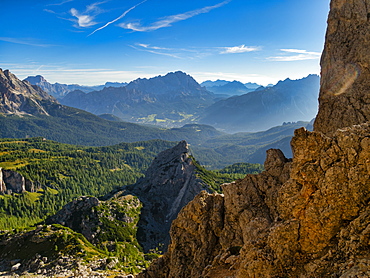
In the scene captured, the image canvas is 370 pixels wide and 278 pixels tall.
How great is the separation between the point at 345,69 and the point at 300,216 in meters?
39.8

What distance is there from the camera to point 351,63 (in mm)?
47969

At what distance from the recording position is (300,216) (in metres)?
21.1

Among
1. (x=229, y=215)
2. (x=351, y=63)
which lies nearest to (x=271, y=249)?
(x=229, y=215)

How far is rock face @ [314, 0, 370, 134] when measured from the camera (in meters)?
44.1

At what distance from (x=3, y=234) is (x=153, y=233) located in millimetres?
74691

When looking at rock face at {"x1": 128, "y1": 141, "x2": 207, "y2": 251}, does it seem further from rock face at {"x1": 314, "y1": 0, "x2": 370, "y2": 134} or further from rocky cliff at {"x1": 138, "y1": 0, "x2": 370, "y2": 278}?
rock face at {"x1": 314, "y1": 0, "x2": 370, "y2": 134}

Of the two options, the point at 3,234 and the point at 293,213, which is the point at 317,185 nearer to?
the point at 293,213

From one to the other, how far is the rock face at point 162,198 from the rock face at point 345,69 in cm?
12163

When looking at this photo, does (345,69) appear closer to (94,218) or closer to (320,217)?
(320,217)

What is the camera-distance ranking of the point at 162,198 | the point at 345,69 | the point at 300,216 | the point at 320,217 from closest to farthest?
the point at 320,217 → the point at 300,216 → the point at 345,69 → the point at 162,198

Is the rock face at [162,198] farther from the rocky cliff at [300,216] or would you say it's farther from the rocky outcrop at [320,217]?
the rocky outcrop at [320,217]

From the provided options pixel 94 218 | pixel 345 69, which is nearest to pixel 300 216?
pixel 345 69

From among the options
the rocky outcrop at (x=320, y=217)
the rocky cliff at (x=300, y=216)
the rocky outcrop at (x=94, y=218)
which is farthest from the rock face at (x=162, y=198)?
the rocky outcrop at (x=320, y=217)

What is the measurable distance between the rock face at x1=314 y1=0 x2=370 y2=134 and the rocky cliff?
231mm
